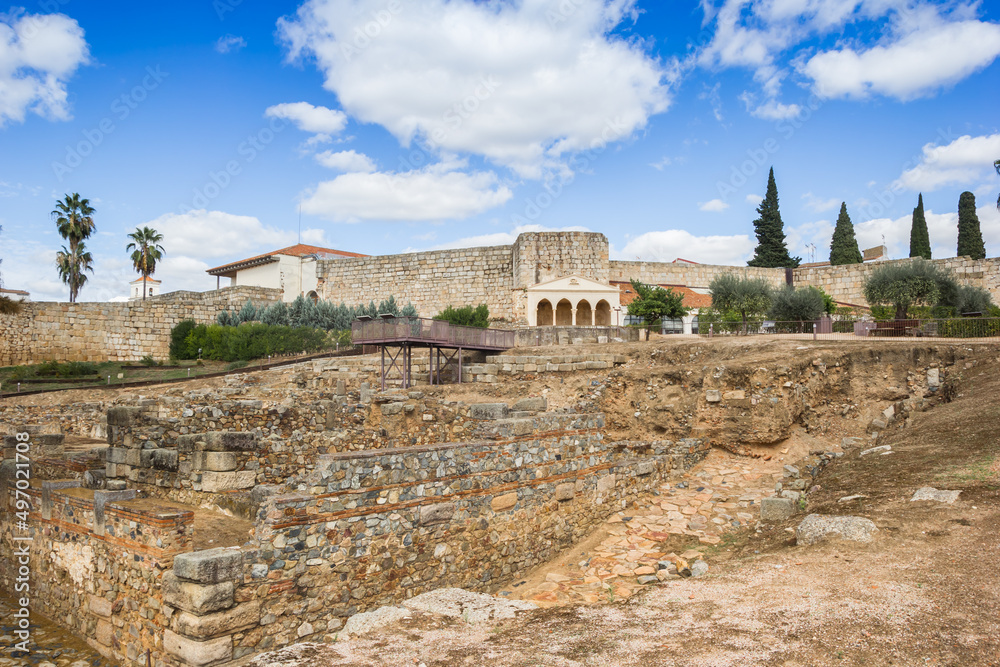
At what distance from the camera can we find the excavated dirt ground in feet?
12.5

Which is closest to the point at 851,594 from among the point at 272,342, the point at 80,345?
the point at 272,342

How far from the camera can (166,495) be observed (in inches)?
284

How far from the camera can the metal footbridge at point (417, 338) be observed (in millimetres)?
18000

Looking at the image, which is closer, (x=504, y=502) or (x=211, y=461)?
(x=211, y=461)

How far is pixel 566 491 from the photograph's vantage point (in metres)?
8.31

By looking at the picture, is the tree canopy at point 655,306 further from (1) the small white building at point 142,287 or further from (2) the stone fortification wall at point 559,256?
(1) the small white building at point 142,287

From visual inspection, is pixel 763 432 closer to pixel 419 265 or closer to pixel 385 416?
pixel 385 416

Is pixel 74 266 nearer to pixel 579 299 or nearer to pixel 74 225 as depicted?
pixel 74 225

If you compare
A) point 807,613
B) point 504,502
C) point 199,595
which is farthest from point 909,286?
point 199,595

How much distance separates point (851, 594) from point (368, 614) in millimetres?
3832

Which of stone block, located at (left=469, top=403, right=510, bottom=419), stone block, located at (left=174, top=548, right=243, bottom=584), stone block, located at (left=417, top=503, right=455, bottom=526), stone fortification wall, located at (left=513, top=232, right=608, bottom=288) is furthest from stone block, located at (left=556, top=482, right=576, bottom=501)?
stone fortification wall, located at (left=513, top=232, right=608, bottom=288)

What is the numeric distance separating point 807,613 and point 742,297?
2480 centimetres

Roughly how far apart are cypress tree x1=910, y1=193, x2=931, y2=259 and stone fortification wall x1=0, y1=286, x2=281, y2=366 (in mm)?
42129

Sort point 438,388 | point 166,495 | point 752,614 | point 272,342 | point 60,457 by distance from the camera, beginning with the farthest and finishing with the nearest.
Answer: point 272,342 < point 438,388 < point 60,457 < point 166,495 < point 752,614
